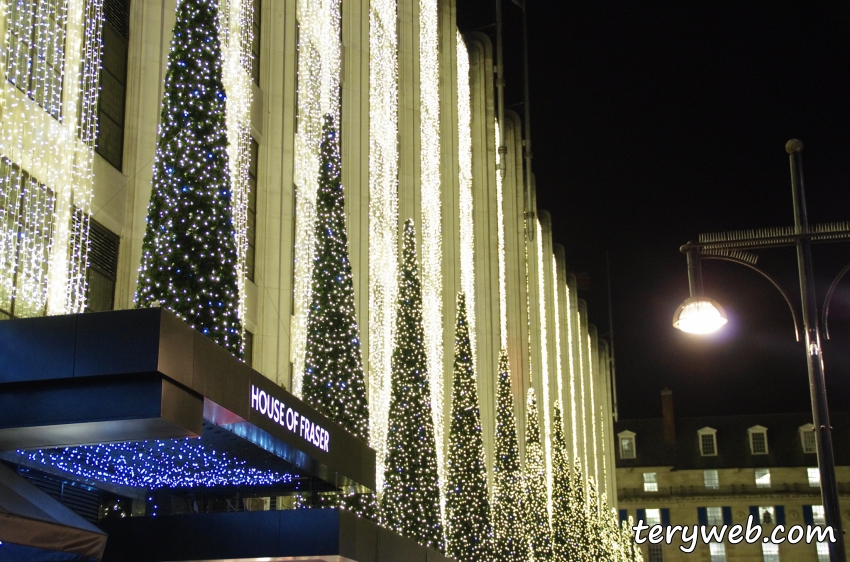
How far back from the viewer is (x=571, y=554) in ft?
159

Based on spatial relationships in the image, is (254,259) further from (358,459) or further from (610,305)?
(610,305)

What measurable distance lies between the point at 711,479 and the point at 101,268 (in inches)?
3463

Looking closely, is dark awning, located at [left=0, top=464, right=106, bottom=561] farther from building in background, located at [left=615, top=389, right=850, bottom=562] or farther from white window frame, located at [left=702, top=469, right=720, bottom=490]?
white window frame, located at [left=702, top=469, right=720, bottom=490]

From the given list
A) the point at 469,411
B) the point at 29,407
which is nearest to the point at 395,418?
the point at 469,411

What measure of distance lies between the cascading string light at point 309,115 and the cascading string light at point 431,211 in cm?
912

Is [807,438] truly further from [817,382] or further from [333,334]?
[817,382]

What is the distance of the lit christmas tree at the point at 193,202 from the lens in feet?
56.2

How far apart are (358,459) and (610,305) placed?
9375 centimetres

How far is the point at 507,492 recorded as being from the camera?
3669 centimetres

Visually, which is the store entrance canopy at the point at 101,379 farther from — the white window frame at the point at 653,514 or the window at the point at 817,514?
the white window frame at the point at 653,514

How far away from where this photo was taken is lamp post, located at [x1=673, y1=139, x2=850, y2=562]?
38.1 ft

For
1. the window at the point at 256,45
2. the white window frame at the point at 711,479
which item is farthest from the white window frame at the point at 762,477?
the window at the point at 256,45

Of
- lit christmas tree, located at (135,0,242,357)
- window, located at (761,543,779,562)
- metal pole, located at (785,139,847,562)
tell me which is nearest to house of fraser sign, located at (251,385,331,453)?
lit christmas tree, located at (135,0,242,357)

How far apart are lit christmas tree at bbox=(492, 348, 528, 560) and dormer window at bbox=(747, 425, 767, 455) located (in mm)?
70750
